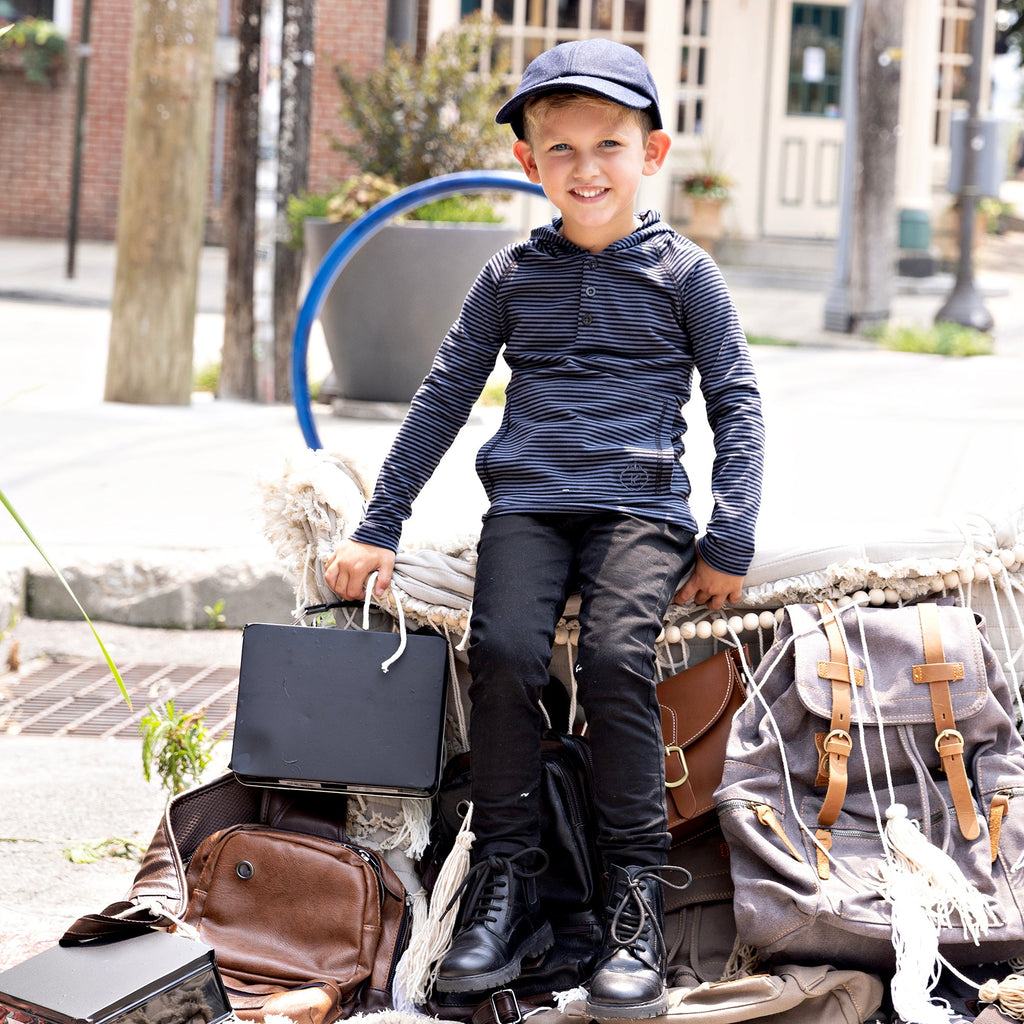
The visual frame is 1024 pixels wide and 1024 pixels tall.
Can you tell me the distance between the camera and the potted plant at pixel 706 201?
39.6ft

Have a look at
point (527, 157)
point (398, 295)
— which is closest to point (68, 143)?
point (398, 295)

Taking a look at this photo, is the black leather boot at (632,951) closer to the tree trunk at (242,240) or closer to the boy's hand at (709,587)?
the boy's hand at (709,587)

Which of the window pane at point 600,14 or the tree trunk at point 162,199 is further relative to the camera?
the window pane at point 600,14

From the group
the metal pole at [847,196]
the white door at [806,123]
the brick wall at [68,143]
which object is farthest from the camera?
the brick wall at [68,143]

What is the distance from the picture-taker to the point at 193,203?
6.12 metres

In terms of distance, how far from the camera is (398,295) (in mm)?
6242

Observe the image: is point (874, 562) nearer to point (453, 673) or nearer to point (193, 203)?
point (453, 673)

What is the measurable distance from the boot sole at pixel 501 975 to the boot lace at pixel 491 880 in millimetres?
75

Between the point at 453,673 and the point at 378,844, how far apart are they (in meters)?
0.33

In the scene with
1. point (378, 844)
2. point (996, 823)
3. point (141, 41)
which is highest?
point (141, 41)

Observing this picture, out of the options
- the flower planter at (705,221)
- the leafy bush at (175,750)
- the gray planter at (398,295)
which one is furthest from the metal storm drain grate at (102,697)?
the flower planter at (705,221)

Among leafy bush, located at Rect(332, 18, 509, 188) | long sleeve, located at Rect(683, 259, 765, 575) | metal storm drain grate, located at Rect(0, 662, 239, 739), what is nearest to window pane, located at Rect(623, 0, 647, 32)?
leafy bush, located at Rect(332, 18, 509, 188)

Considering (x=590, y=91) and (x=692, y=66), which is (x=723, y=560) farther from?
(x=692, y=66)

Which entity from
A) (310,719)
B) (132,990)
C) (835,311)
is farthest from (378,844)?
(835,311)
